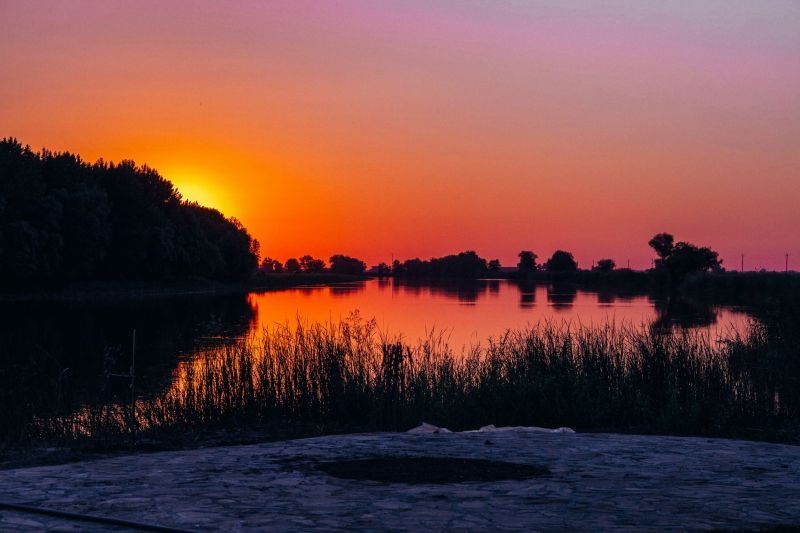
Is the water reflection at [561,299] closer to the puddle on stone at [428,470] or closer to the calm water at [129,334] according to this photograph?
the calm water at [129,334]

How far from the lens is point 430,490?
704 centimetres

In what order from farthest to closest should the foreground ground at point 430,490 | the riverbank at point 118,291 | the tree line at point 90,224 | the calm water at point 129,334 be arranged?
the riverbank at point 118,291
the tree line at point 90,224
the calm water at point 129,334
the foreground ground at point 430,490

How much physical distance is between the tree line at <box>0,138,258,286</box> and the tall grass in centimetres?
4569

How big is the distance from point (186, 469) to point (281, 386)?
19.5ft

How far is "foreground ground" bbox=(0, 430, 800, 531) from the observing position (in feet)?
19.8

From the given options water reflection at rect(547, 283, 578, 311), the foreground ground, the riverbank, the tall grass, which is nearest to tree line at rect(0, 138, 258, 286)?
the riverbank

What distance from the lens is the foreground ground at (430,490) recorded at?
6.04m

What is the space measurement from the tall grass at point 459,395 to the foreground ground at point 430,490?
3.56 metres

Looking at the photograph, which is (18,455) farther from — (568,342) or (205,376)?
(568,342)

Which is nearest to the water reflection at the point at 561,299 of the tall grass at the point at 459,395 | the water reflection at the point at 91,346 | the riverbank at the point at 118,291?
the water reflection at the point at 91,346

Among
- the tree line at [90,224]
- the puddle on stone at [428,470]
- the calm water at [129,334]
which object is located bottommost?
the calm water at [129,334]

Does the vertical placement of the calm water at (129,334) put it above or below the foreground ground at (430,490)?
below

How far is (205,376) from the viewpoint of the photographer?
14.0 m

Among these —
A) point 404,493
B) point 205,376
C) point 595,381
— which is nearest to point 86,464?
point 404,493
